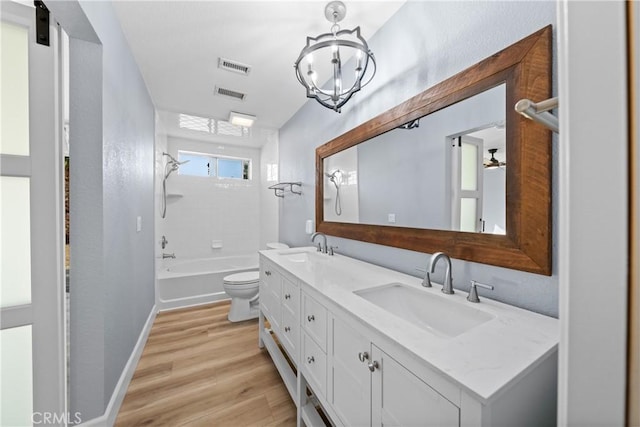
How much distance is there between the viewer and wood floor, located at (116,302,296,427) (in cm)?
139

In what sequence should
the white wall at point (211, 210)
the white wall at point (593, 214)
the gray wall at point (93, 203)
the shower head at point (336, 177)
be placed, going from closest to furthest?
1. the white wall at point (593, 214)
2. the gray wall at point (93, 203)
3. the shower head at point (336, 177)
4. the white wall at point (211, 210)

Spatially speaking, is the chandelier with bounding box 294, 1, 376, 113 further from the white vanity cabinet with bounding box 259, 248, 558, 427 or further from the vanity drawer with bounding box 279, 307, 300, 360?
the vanity drawer with bounding box 279, 307, 300, 360

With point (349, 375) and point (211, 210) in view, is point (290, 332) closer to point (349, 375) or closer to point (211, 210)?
point (349, 375)

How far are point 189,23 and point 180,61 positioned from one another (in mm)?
469

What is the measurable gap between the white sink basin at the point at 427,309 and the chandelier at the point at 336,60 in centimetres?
112

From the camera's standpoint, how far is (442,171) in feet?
4.08

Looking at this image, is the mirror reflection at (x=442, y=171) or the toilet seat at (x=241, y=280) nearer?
the mirror reflection at (x=442, y=171)

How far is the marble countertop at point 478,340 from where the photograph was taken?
1.79 feet

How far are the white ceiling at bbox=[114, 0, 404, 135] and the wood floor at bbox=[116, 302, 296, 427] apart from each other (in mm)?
2400

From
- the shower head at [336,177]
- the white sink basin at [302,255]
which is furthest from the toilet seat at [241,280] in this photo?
the shower head at [336,177]

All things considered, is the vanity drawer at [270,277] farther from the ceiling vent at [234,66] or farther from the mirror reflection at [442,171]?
the ceiling vent at [234,66]

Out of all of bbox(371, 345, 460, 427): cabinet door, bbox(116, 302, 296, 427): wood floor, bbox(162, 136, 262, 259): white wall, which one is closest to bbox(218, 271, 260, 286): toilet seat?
bbox(116, 302, 296, 427): wood floor

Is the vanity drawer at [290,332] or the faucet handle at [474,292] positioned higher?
the faucet handle at [474,292]

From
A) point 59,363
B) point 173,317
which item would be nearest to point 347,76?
point 59,363
